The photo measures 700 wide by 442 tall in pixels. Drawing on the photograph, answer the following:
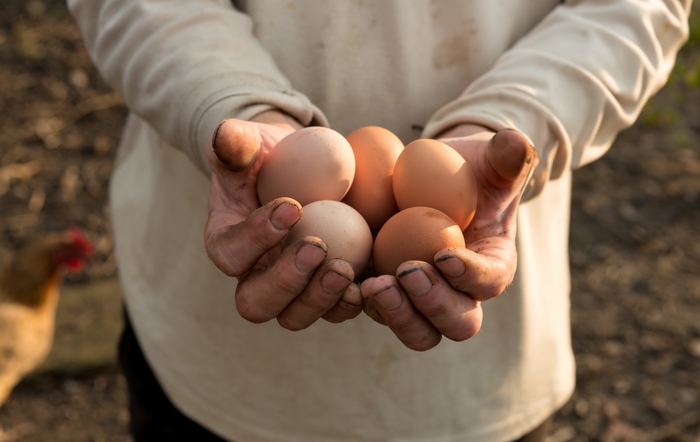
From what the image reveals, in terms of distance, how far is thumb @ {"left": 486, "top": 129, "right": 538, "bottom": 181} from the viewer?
0.90 m

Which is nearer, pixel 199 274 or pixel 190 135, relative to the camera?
pixel 190 135

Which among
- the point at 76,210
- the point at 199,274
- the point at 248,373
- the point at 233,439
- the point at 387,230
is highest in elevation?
the point at 387,230

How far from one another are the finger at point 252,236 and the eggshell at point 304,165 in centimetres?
15

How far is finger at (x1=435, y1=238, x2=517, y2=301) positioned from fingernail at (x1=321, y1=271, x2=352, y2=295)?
0.12m

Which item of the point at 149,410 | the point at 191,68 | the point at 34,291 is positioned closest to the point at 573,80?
the point at 191,68

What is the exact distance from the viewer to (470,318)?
2.86 ft

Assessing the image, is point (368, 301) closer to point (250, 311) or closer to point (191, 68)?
point (250, 311)

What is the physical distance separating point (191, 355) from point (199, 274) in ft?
0.50

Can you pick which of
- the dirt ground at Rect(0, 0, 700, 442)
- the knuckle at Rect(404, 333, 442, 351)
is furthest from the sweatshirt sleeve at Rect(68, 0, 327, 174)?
the dirt ground at Rect(0, 0, 700, 442)

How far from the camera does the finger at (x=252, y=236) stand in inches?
33.0

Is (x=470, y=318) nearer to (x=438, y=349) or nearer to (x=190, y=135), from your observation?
(x=438, y=349)

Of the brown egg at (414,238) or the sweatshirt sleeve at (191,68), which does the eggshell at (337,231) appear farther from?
the sweatshirt sleeve at (191,68)

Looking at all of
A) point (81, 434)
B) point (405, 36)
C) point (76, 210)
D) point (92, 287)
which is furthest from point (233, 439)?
point (76, 210)

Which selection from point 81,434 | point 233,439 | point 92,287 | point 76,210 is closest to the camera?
point 233,439
